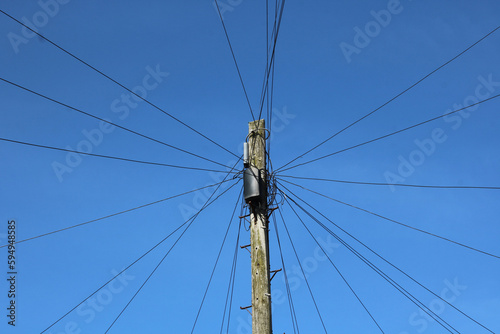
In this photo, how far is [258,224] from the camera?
8.69 m

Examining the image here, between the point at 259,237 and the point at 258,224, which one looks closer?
the point at 259,237

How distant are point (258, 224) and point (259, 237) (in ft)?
0.75

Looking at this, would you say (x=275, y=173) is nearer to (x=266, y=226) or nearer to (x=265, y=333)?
(x=266, y=226)

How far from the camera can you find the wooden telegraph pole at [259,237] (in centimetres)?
801

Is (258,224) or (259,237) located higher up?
(258,224)

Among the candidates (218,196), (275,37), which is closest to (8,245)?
(218,196)

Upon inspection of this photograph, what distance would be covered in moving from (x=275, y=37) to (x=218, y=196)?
3.24 meters

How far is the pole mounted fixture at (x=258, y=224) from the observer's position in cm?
802

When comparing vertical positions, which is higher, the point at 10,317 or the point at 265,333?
the point at 10,317

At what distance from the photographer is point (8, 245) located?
420 inches

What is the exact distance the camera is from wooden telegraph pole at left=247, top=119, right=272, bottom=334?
26.3 ft

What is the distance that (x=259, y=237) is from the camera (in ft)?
28.1

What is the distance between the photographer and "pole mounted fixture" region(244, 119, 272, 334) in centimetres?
802

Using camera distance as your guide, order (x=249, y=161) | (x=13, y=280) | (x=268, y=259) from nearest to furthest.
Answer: (x=268, y=259), (x=249, y=161), (x=13, y=280)
